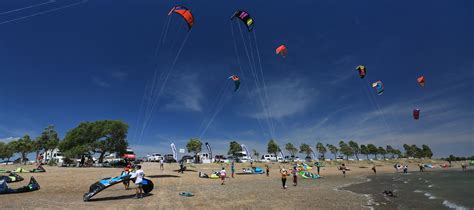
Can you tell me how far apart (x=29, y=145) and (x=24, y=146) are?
3.41 feet

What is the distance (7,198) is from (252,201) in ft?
37.9

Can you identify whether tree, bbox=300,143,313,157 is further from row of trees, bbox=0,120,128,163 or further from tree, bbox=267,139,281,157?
row of trees, bbox=0,120,128,163

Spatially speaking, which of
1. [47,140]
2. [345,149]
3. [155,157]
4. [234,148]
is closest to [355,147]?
[345,149]

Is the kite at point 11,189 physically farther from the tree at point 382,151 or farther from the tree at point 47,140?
the tree at point 382,151

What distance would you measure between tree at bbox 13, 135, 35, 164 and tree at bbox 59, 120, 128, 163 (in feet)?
99.4

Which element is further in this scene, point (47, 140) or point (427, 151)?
point (427, 151)

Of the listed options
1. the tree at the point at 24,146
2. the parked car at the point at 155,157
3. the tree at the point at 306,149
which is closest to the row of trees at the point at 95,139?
the parked car at the point at 155,157

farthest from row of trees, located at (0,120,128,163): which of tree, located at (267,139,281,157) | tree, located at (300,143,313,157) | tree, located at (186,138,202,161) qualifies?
tree, located at (300,143,313,157)

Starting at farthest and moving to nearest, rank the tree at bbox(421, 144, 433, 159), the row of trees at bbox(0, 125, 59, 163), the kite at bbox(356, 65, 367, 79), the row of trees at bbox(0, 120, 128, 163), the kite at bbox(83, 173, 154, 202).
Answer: the tree at bbox(421, 144, 433, 159) → the row of trees at bbox(0, 125, 59, 163) → the row of trees at bbox(0, 120, 128, 163) → the kite at bbox(356, 65, 367, 79) → the kite at bbox(83, 173, 154, 202)

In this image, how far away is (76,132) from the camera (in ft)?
160

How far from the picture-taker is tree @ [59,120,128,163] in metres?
48.3

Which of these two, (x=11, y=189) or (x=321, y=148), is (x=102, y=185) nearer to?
(x=11, y=189)

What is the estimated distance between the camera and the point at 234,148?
7931cm

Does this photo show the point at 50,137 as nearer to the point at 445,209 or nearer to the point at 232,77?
the point at 232,77
